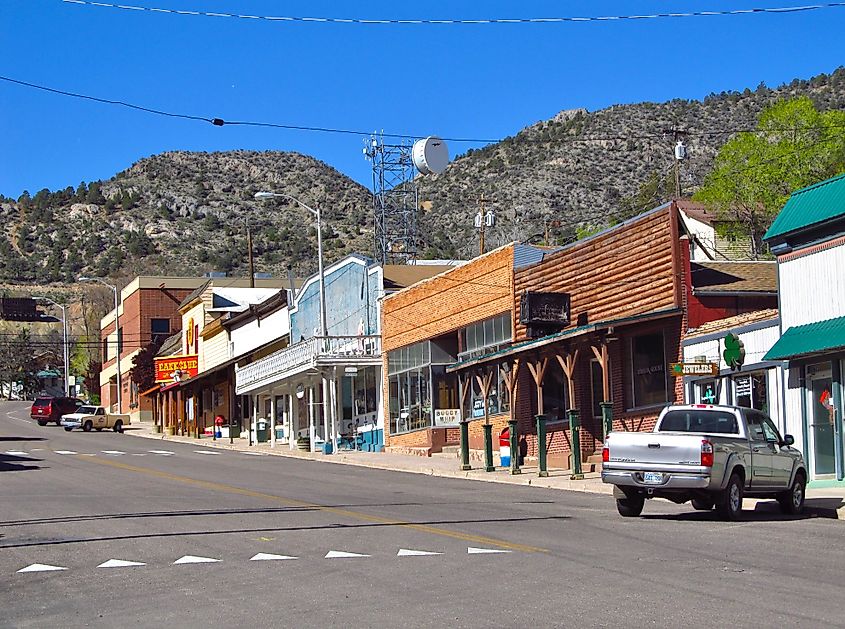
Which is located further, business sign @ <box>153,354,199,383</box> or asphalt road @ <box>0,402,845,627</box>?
business sign @ <box>153,354,199,383</box>

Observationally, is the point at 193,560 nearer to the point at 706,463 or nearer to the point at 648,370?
the point at 706,463

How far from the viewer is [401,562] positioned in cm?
1421

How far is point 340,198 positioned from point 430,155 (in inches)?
4251

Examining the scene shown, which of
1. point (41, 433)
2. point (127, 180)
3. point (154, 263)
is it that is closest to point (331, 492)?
point (41, 433)

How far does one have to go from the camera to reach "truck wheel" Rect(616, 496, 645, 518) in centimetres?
1997

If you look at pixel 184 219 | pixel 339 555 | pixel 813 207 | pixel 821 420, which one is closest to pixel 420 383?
pixel 821 420

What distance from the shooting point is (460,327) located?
134ft

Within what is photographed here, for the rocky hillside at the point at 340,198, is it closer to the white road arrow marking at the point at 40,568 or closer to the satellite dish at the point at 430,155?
the satellite dish at the point at 430,155

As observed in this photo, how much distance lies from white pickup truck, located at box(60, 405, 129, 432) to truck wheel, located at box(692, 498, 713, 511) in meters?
55.9

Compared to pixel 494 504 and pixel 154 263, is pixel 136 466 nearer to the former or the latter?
pixel 494 504

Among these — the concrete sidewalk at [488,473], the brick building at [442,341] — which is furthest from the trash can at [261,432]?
the brick building at [442,341]

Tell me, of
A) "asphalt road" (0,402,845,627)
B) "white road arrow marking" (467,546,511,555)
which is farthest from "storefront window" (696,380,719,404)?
"white road arrow marking" (467,546,511,555)

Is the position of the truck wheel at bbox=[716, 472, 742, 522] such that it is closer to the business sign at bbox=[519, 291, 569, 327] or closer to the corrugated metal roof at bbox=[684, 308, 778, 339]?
the corrugated metal roof at bbox=[684, 308, 778, 339]

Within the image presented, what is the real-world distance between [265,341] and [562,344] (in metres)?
33.2
